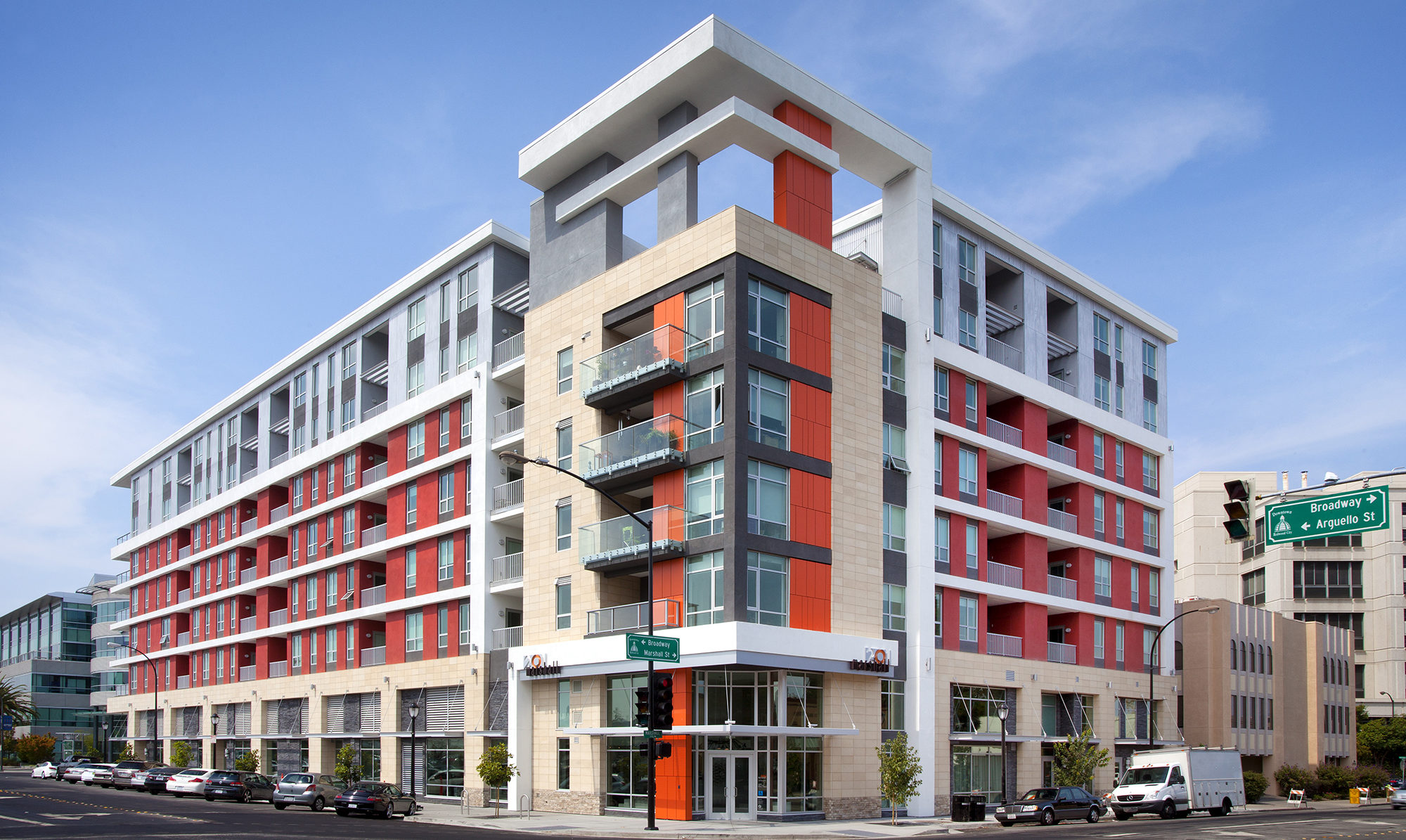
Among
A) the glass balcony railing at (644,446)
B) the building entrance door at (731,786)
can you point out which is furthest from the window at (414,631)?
the building entrance door at (731,786)

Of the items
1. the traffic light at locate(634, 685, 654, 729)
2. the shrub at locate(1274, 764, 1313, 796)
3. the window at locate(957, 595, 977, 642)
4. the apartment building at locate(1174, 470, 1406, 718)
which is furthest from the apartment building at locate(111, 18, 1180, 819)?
the apartment building at locate(1174, 470, 1406, 718)

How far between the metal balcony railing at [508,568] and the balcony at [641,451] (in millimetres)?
9045

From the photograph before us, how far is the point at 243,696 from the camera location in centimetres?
7231

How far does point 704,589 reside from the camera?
3966 centimetres

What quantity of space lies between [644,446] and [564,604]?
8162mm

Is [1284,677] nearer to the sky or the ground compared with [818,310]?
nearer to the ground

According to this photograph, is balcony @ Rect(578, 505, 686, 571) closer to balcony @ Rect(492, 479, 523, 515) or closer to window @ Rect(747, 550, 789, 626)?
window @ Rect(747, 550, 789, 626)

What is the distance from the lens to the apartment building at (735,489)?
1602 inches

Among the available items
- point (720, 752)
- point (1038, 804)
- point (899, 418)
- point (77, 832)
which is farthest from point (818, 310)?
point (77, 832)

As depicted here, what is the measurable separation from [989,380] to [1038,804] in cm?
1867

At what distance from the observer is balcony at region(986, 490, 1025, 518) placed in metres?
52.3

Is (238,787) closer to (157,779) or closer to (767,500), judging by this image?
(157,779)

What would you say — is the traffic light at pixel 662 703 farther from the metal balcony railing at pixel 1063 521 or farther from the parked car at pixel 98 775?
the parked car at pixel 98 775

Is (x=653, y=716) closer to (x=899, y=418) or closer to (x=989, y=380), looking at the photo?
(x=899, y=418)
